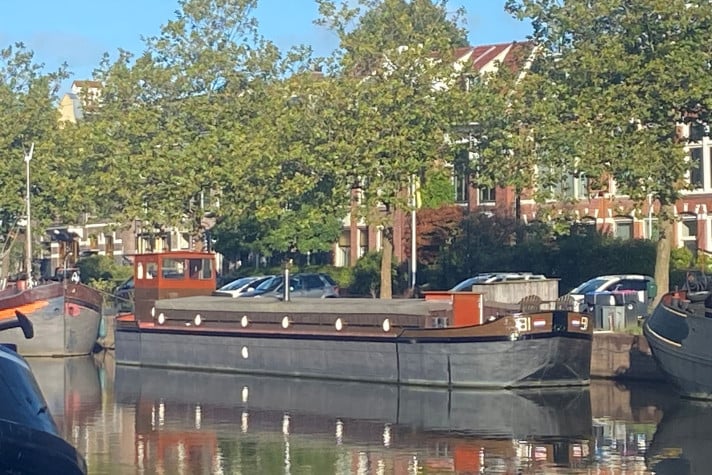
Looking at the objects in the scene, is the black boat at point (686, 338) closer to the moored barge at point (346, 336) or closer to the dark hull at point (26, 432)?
the moored barge at point (346, 336)

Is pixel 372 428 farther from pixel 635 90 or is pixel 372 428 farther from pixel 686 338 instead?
pixel 635 90

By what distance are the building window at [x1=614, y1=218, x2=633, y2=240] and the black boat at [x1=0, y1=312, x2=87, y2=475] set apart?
1915 inches

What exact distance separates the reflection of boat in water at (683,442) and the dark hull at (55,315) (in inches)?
919

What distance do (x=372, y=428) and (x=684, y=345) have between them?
22.9 feet

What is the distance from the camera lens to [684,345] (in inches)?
1186

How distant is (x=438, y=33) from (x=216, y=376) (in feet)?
48.4

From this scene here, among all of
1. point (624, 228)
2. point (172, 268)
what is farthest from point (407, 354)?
point (624, 228)

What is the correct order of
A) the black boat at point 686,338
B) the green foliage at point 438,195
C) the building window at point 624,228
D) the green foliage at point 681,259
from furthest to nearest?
1. the green foliage at point 438,195
2. the building window at point 624,228
3. the green foliage at point 681,259
4. the black boat at point 686,338

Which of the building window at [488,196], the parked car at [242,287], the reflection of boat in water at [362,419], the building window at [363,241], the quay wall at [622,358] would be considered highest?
the building window at [488,196]

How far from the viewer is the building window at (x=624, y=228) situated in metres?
60.6

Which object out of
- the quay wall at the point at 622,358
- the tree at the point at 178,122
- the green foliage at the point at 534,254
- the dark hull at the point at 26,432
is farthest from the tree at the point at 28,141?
the dark hull at the point at 26,432

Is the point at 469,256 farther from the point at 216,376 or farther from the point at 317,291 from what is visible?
the point at 216,376

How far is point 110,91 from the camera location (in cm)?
6034

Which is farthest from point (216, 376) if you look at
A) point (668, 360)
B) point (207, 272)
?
point (668, 360)
